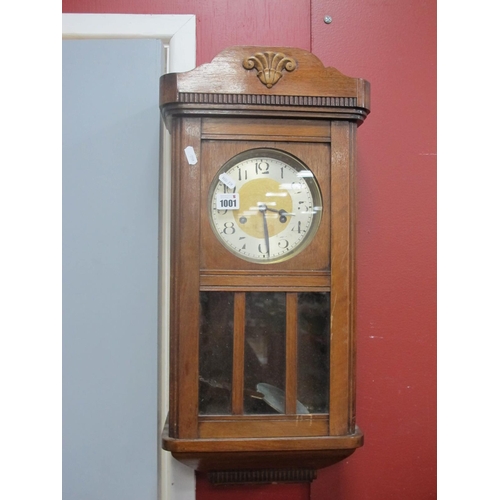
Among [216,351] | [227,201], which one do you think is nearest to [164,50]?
[227,201]

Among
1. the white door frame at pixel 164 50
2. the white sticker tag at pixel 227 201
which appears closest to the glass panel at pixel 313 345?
the white sticker tag at pixel 227 201

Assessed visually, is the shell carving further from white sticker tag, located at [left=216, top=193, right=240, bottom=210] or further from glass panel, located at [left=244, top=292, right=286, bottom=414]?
glass panel, located at [left=244, top=292, right=286, bottom=414]

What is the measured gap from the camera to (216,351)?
1.00 metres

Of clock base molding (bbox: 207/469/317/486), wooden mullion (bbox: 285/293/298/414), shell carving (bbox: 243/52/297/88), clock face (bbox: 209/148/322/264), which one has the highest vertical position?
shell carving (bbox: 243/52/297/88)

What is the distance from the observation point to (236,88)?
993 millimetres

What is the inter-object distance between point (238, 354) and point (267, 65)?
0.53 metres

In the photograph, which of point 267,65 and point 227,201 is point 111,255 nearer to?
point 227,201

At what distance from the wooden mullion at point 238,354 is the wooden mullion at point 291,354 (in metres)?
0.08

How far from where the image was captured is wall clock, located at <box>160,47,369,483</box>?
3.27ft

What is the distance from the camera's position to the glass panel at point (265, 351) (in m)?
1.01

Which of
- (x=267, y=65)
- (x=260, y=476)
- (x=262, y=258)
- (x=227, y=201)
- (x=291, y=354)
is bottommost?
(x=260, y=476)

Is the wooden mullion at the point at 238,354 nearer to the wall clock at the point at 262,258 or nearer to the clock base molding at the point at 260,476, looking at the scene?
the wall clock at the point at 262,258

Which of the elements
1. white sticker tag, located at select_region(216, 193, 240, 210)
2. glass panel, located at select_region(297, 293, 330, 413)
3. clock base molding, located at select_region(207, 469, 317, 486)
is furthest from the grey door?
glass panel, located at select_region(297, 293, 330, 413)

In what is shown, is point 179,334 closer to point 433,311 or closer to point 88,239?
point 88,239
